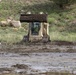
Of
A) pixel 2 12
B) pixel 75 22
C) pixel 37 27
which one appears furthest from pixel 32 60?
pixel 2 12

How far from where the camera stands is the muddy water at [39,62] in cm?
1521

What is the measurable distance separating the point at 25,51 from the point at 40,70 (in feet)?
24.7

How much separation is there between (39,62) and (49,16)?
65.8 ft

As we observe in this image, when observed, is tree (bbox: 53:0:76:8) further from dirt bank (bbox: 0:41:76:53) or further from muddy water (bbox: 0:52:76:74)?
muddy water (bbox: 0:52:76:74)

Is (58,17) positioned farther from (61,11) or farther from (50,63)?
(50,63)

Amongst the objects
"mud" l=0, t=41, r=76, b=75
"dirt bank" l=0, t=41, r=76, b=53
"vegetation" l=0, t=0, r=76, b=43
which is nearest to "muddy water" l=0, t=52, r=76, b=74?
"mud" l=0, t=41, r=76, b=75

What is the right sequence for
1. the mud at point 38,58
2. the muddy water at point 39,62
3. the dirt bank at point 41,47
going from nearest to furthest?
the mud at point 38,58 → the muddy water at point 39,62 → the dirt bank at point 41,47

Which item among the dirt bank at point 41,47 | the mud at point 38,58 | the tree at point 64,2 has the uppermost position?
the tree at point 64,2

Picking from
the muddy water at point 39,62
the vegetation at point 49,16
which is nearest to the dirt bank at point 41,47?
the vegetation at point 49,16

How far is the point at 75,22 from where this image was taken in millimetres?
35688

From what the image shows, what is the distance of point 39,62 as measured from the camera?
17.5m

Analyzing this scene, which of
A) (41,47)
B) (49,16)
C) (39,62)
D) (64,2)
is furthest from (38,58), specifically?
(64,2)

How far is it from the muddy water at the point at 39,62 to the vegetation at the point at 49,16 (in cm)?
694

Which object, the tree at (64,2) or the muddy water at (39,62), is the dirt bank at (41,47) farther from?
the tree at (64,2)
